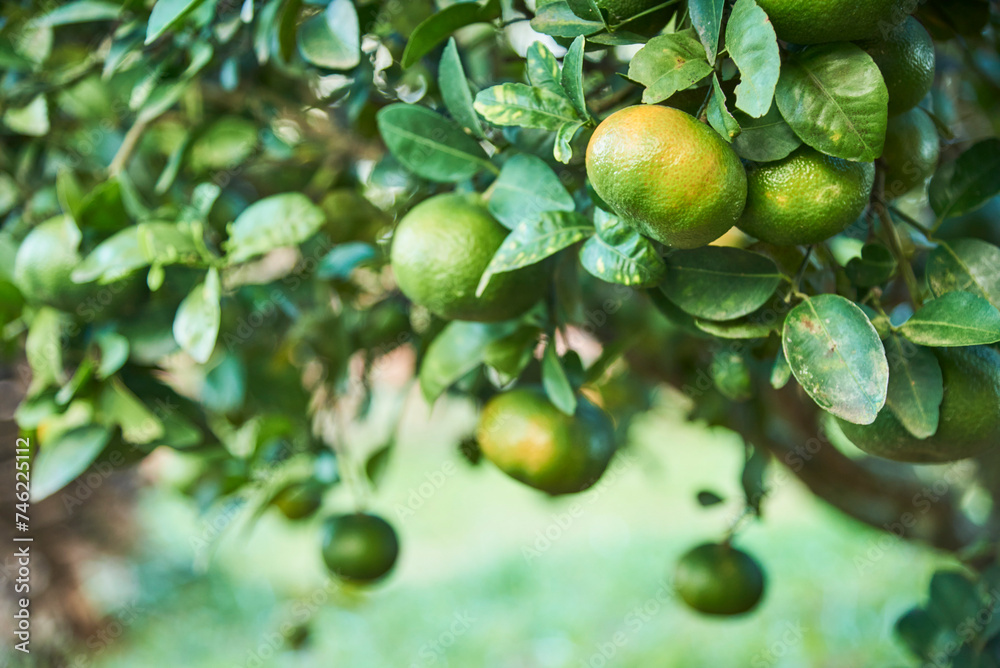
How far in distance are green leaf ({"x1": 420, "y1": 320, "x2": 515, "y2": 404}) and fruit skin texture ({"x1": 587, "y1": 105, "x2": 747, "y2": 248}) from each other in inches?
11.6

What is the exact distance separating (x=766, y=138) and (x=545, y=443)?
380 mm

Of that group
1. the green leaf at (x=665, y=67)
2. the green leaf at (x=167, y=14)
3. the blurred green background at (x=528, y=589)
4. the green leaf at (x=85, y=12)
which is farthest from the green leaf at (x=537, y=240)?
the blurred green background at (x=528, y=589)

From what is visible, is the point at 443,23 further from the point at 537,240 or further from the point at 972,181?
the point at 972,181

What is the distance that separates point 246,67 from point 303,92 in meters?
0.18

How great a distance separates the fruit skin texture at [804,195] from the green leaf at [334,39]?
378mm

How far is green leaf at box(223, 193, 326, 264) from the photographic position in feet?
2.26

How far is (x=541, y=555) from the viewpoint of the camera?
3100 millimetres

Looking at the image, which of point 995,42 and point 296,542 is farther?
point 296,542

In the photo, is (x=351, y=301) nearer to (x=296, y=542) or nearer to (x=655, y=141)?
(x=655, y=141)

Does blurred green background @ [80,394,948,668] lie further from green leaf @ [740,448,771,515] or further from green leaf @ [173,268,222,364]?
green leaf @ [173,268,222,364]

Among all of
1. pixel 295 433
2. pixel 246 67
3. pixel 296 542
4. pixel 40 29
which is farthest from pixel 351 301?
pixel 296 542

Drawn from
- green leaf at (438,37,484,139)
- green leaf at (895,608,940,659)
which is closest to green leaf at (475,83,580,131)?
green leaf at (438,37,484,139)

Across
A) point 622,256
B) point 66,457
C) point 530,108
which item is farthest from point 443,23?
point 66,457

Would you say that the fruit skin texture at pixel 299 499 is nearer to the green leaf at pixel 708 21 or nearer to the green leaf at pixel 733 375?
the green leaf at pixel 733 375
